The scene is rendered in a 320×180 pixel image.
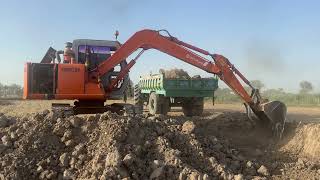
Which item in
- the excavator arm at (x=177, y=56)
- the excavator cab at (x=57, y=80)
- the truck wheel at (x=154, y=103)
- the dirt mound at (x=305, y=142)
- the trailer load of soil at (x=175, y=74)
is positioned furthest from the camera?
the trailer load of soil at (x=175, y=74)

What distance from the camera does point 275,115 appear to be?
11344 millimetres

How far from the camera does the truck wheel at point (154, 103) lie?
1600 centimetres

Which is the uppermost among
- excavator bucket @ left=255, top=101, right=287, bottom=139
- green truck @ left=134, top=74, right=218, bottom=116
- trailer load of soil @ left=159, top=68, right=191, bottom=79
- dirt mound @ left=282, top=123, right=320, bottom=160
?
trailer load of soil @ left=159, top=68, right=191, bottom=79

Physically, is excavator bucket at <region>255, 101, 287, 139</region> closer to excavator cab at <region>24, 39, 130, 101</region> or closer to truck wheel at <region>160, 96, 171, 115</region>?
excavator cab at <region>24, 39, 130, 101</region>

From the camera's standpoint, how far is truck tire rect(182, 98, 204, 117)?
16109mm

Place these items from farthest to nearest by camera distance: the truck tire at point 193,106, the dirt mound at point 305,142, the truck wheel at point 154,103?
the truck tire at point 193,106 < the truck wheel at point 154,103 < the dirt mound at point 305,142

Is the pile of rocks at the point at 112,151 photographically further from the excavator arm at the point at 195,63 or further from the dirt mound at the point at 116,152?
the excavator arm at the point at 195,63

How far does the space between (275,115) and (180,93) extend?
469 centimetres

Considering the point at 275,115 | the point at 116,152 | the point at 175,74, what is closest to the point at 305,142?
the point at 275,115

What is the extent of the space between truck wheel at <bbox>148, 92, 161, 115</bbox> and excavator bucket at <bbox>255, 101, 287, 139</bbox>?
5.29 meters

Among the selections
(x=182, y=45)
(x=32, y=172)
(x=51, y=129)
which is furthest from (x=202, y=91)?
(x=32, y=172)

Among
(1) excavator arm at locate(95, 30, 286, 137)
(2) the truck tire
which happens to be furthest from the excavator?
(2) the truck tire

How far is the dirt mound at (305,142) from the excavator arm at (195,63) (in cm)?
72

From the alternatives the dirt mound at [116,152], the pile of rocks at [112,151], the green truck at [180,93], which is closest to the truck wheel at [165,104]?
the green truck at [180,93]
